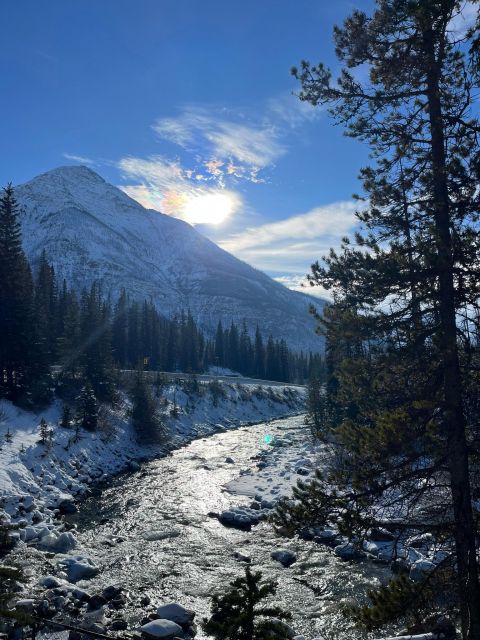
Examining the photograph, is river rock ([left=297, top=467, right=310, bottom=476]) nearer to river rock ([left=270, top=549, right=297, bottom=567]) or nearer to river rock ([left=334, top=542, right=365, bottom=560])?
river rock ([left=334, top=542, right=365, bottom=560])

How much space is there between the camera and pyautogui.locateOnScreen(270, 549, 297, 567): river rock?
1776cm

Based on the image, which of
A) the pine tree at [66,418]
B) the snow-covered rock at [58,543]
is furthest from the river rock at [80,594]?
the pine tree at [66,418]

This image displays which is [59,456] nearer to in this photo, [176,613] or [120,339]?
[176,613]

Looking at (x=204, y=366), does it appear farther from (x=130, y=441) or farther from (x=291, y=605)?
(x=291, y=605)

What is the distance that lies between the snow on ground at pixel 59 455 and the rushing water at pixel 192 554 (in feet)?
5.85

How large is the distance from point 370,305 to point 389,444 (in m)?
2.59

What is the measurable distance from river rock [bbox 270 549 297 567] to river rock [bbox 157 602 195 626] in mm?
5224

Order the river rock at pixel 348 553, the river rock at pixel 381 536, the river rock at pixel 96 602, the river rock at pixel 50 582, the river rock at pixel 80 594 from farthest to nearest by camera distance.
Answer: the river rock at pixel 381 536 → the river rock at pixel 348 553 → the river rock at pixel 50 582 → the river rock at pixel 80 594 → the river rock at pixel 96 602

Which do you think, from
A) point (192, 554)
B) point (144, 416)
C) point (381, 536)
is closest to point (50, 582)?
point (192, 554)

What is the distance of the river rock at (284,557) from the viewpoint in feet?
58.3

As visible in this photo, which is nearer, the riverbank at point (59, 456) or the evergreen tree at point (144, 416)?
the riverbank at point (59, 456)

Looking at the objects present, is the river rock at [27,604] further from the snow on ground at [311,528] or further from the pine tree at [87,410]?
the pine tree at [87,410]

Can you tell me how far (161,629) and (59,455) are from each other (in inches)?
808

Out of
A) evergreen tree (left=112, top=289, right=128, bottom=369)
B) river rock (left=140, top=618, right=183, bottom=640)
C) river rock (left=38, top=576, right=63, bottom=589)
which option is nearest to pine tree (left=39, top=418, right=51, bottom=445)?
river rock (left=38, top=576, right=63, bottom=589)
